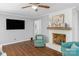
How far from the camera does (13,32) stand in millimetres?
2291

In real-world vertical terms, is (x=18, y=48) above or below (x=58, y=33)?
below

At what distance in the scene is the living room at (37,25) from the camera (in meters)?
2.16

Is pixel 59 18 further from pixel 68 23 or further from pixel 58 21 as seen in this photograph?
pixel 68 23

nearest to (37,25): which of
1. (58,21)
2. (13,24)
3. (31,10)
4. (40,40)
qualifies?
(31,10)

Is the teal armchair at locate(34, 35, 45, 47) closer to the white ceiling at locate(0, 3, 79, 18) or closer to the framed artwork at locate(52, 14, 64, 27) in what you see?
the framed artwork at locate(52, 14, 64, 27)

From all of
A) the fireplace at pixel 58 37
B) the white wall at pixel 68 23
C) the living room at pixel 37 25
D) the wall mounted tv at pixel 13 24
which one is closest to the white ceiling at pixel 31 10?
the living room at pixel 37 25

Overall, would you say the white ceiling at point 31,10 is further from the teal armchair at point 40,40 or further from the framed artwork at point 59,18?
the teal armchair at point 40,40

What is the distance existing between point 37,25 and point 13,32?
A: 570 mm

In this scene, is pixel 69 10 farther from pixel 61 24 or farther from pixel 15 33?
pixel 15 33

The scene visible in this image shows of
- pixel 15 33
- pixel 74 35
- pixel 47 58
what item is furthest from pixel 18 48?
pixel 47 58

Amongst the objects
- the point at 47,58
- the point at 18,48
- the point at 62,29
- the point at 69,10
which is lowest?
the point at 18,48

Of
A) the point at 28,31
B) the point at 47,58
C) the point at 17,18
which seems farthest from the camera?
the point at 28,31

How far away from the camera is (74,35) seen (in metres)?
2.66

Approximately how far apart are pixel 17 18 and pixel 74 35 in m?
1.54
